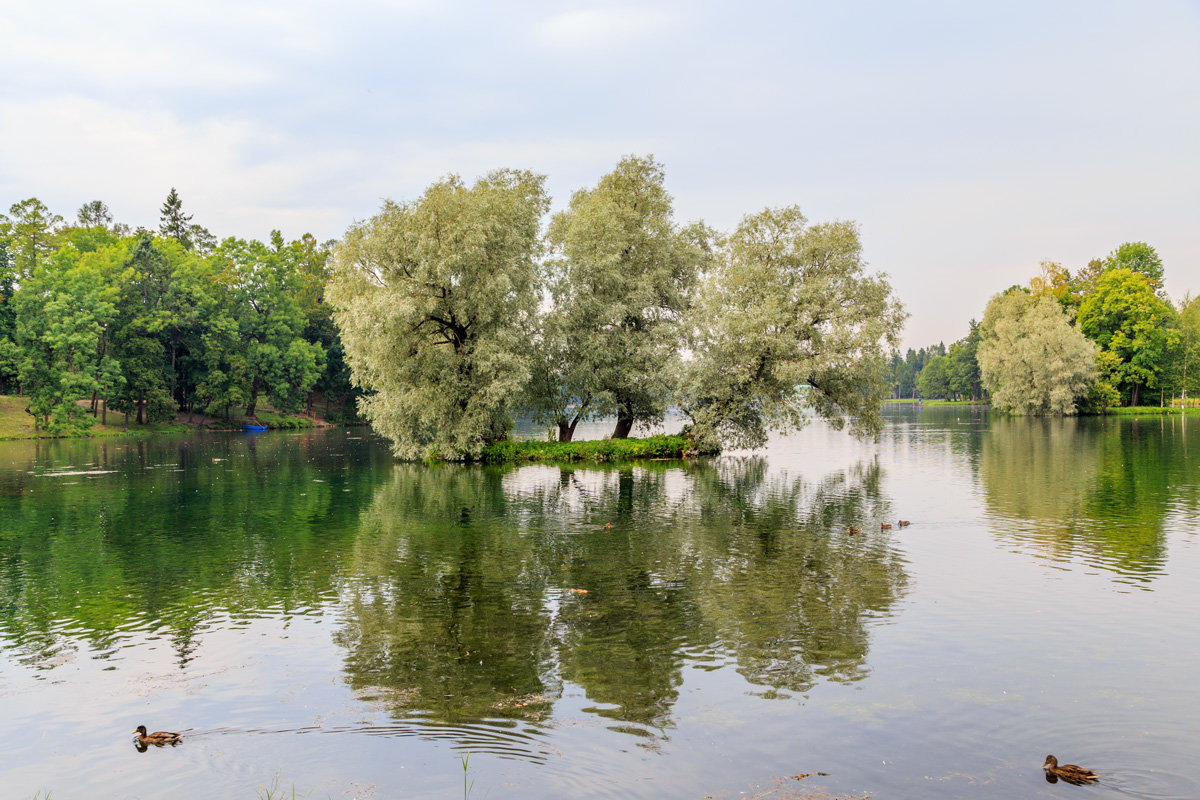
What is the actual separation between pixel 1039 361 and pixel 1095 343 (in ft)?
53.7

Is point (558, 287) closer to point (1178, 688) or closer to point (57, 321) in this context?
point (1178, 688)

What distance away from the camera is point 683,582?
59.2ft

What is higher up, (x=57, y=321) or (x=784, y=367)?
(x=57, y=321)

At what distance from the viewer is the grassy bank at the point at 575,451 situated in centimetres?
5147

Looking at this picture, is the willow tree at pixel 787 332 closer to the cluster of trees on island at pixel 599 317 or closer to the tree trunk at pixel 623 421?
the cluster of trees on island at pixel 599 317

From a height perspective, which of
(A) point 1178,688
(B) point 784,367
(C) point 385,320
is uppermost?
(C) point 385,320

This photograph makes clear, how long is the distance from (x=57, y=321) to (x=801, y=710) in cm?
9267

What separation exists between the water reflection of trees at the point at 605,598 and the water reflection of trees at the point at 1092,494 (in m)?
5.11

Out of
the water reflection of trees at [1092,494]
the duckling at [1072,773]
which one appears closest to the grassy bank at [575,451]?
the water reflection of trees at [1092,494]

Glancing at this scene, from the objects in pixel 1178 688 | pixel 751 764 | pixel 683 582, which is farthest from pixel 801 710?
pixel 683 582

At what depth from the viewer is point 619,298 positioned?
52594mm

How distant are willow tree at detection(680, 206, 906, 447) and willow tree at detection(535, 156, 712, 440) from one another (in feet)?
9.45

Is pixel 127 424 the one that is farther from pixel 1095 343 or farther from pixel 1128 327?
pixel 1128 327

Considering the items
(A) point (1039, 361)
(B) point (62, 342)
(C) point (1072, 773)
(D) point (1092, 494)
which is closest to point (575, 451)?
(D) point (1092, 494)
